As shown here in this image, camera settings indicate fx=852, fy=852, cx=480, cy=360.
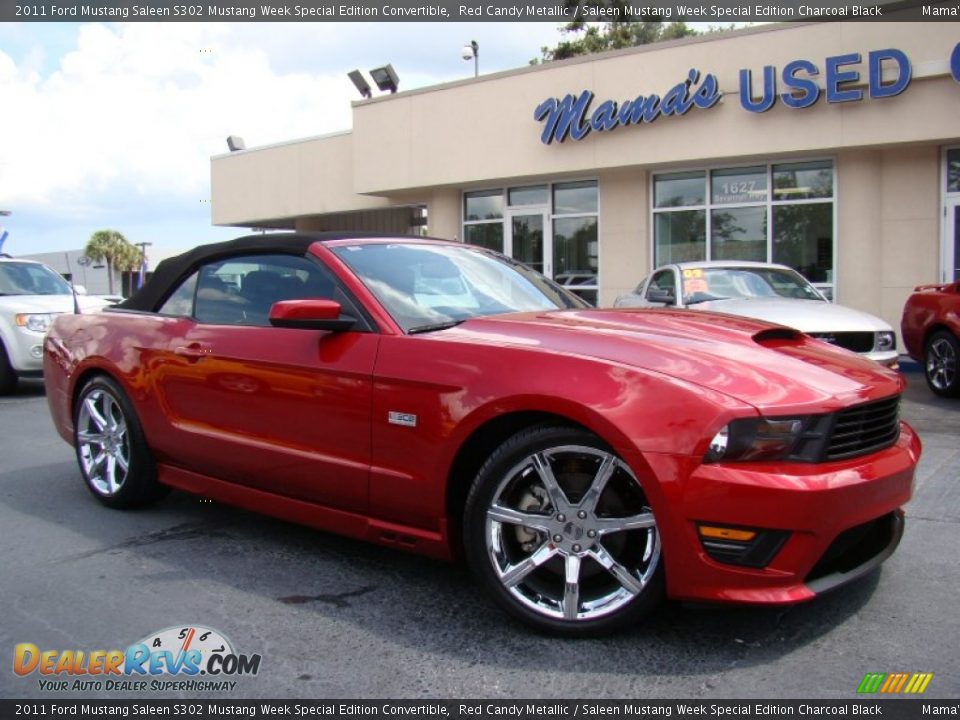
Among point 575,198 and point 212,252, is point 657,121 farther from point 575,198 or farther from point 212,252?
point 212,252

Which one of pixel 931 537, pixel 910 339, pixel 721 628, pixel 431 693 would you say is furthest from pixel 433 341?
pixel 910 339

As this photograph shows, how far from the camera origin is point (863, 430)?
9.73 feet

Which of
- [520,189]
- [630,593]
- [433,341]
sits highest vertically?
[520,189]

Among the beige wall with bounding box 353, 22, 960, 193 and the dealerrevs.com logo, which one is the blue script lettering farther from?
the dealerrevs.com logo

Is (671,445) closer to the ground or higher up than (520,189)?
closer to the ground

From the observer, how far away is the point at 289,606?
3.42 metres

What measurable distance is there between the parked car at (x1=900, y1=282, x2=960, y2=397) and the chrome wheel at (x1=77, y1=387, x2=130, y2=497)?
7.55 m

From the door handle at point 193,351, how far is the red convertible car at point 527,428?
11 millimetres

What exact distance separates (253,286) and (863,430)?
9.36 ft

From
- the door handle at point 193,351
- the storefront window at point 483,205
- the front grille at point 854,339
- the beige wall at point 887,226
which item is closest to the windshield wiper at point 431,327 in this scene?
the door handle at point 193,351

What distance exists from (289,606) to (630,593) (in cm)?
139

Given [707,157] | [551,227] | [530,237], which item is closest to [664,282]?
[707,157]

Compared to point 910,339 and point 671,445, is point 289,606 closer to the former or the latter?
point 671,445

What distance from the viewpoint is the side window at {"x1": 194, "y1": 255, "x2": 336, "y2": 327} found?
397cm
